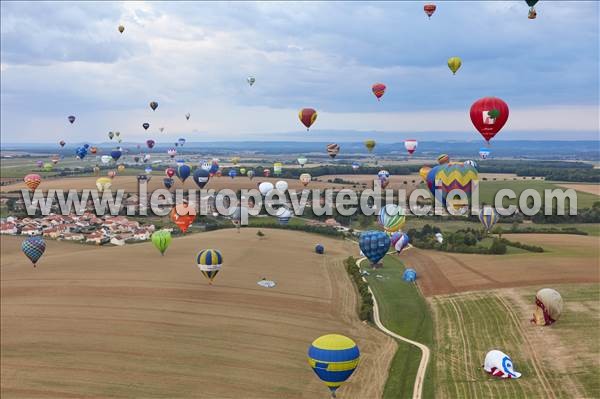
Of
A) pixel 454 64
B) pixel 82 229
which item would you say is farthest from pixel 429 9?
pixel 82 229

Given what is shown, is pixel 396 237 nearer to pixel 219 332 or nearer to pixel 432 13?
pixel 432 13

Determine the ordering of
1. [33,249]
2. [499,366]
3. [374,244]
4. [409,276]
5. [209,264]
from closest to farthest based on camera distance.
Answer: [499,366]
[209,264]
[33,249]
[374,244]
[409,276]

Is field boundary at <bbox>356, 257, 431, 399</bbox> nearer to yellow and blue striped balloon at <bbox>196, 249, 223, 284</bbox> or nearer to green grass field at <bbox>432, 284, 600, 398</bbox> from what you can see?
green grass field at <bbox>432, 284, 600, 398</bbox>

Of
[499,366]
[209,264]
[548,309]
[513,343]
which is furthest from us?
[209,264]

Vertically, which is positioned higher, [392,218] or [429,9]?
[429,9]

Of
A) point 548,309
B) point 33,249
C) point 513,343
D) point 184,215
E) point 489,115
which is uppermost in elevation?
point 489,115

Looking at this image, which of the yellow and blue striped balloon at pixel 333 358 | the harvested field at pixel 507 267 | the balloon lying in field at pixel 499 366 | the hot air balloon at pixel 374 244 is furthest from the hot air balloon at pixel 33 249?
the balloon lying in field at pixel 499 366

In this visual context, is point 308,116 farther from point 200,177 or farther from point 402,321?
point 402,321
